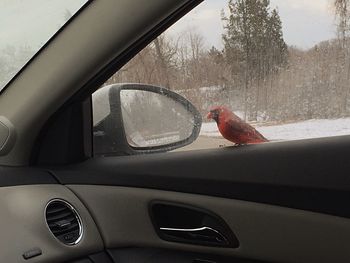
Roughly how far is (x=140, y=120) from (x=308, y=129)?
0.80 metres

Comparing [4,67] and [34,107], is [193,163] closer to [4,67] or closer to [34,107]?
[34,107]

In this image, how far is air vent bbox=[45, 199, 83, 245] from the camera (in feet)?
8.21

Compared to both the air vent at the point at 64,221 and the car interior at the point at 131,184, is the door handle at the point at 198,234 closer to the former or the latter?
the car interior at the point at 131,184

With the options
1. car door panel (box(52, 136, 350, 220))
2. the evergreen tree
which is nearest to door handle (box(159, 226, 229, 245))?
car door panel (box(52, 136, 350, 220))

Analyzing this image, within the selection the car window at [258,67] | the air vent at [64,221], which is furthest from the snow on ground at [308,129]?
the air vent at [64,221]

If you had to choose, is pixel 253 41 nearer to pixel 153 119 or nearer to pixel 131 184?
pixel 153 119

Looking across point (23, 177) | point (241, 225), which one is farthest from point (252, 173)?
point (23, 177)

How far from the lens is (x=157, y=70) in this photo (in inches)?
103

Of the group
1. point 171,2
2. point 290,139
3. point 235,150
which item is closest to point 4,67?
point 171,2

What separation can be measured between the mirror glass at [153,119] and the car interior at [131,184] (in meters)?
0.08

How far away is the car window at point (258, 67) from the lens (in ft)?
Answer: 7.84

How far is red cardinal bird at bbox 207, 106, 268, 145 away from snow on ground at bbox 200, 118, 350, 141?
5 cm

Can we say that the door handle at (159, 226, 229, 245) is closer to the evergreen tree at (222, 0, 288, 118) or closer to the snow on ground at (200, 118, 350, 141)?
the snow on ground at (200, 118, 350, 141)

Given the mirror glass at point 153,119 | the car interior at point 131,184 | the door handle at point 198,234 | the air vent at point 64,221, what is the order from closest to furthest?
the car interior at point 131,184
the air vent at point 64,221
the door handle at point 198,234
the mirror glass at point 153,119
